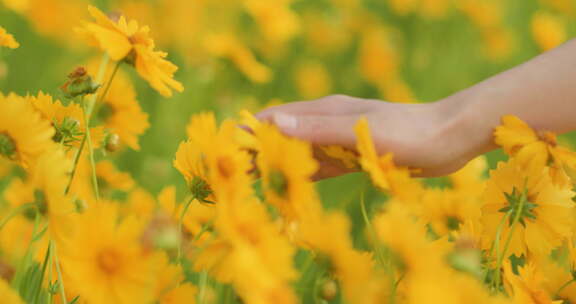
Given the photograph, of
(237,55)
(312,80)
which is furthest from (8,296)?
(312,80)

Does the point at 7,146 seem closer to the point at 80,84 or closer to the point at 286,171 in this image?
the point at 80,84

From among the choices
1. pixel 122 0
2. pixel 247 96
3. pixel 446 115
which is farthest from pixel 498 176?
pixel 122 0

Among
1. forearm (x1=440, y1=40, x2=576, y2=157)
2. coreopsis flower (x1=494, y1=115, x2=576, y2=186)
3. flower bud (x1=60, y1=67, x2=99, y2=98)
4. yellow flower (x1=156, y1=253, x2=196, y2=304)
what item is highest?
forearm (x1=440, y1=40, x2=576, y2=157)

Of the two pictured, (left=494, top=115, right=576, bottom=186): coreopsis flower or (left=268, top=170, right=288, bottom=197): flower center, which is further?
(left=494, top=115, right=576, bottom=186): coreopsis flower

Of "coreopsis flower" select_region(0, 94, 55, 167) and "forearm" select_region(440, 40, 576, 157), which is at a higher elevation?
"forearm" select_region(440, 40, 576, 157)

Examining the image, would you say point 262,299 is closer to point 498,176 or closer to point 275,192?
point 275,192

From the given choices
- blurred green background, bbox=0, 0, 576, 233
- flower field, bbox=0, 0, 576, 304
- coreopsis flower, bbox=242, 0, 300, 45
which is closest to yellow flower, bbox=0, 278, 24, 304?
flower field, bbox=0, 0, 576, 304

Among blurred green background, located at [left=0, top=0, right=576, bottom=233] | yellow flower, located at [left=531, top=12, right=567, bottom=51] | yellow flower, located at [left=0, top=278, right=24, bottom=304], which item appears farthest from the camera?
yellow flower, located at [left=531, top=12, right=567, bottom=51]

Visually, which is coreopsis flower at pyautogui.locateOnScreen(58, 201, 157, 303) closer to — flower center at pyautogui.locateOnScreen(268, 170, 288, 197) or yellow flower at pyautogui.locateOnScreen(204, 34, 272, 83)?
flower center at pyautogui.locateOnScreen(268, 170, 288, 197)
